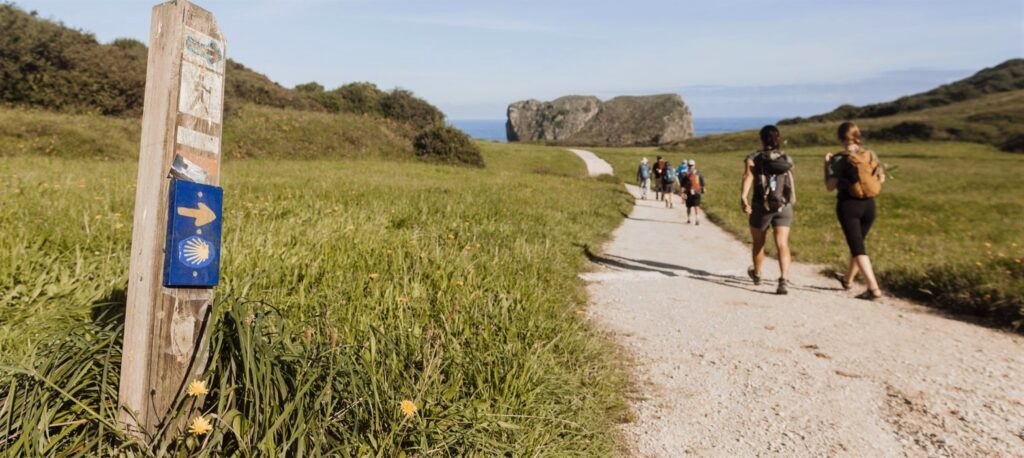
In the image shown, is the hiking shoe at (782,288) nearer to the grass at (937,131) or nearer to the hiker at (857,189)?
the hiker at (857,189)

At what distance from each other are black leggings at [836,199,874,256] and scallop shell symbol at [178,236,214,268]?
7005 mm

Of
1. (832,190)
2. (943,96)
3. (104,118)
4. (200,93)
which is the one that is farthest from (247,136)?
(943,96)

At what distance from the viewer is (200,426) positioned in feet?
6.68

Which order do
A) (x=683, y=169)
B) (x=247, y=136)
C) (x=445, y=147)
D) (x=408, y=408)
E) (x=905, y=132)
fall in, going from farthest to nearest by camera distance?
(x=905, y=132)
(x=445, y=147)
(x=247, y=136)
(x=683, y=169)
(x=408, y=408)

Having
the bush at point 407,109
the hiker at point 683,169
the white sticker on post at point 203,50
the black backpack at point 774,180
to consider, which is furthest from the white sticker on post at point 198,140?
the bush at point 407,109

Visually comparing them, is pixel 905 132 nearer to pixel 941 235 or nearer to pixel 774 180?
pixel 941 235

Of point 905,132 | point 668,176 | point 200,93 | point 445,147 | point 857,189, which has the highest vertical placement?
point 905,132

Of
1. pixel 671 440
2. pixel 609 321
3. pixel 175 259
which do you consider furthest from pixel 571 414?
pixel 609 321

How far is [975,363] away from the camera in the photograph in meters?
4.55

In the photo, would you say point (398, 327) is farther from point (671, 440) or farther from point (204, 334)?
point (671, 440)

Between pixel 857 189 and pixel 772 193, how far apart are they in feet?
3.05

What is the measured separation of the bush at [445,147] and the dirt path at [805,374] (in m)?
24.8

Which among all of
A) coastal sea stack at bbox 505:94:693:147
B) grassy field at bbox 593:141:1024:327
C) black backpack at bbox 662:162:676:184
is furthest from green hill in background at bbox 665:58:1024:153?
black backpack at bbox 662:162:676:184

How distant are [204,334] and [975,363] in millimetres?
5428
